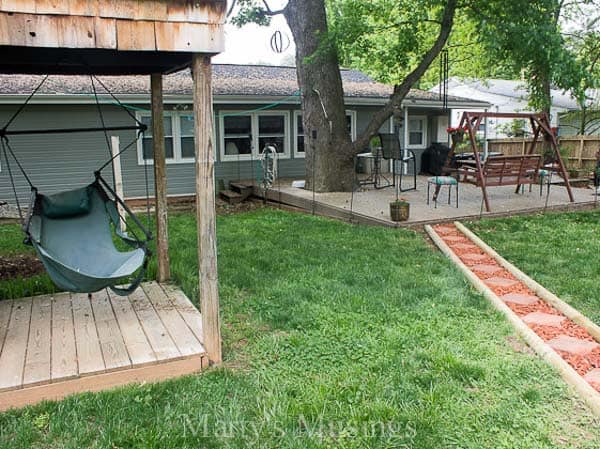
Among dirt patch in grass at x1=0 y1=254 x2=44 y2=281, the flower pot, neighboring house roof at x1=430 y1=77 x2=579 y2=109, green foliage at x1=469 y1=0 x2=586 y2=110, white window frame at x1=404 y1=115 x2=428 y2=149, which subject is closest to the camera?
dirt patch in grass at x1=0 y1=254 x2=44 y2=281

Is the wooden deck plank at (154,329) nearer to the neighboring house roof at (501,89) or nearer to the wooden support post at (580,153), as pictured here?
the wooden support post at (580,153)

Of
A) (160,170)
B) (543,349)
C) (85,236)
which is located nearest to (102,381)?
(85,236)

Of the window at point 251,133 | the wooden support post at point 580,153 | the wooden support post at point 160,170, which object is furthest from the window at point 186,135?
the wooden support post at point 580,153

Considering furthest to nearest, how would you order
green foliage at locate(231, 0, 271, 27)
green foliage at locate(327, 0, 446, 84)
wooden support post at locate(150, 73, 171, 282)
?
1. green foliage at locate(231, 0, 271, 27)
2. green foliage at locate(327, 0, 446, 84)
3. wooden support post at locate(150, 73, 171, 282)

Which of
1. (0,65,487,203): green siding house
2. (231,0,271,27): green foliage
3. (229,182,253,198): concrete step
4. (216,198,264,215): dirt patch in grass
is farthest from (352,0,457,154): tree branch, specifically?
(231,0,271,27): green foliage

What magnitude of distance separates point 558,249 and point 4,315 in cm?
566

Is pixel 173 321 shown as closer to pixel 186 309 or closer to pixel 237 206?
pixel 186 309

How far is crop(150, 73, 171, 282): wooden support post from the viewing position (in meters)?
4.26

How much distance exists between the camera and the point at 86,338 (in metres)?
3.36

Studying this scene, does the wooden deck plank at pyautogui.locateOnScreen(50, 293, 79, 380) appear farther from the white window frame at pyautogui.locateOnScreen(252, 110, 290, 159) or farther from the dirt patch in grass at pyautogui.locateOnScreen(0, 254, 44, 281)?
the white window frame at pyautogui.locateOnScreen(252, 110, 290, 159)

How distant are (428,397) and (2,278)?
166 inches

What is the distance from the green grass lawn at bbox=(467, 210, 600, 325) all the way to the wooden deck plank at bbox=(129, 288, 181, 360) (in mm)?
3056

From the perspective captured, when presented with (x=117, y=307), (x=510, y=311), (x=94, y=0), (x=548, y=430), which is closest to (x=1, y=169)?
(x=117, y=307)

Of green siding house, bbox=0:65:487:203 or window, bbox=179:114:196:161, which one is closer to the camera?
green siding house, bbox=0:65:487:203
